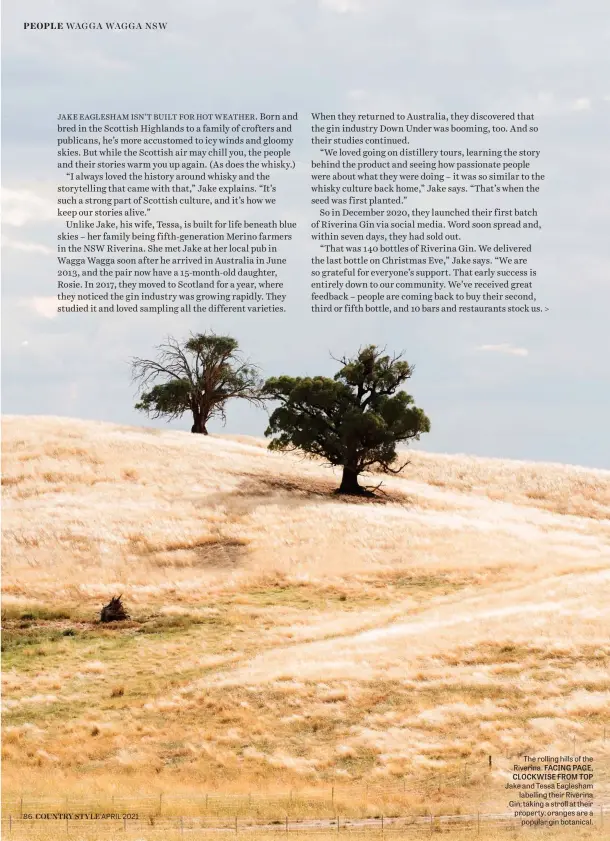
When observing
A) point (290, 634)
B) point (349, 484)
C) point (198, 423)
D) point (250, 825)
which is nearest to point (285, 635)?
point (290, 634)

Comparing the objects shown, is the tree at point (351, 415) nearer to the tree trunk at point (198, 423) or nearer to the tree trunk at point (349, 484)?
the tree trunk at point (349, 484)

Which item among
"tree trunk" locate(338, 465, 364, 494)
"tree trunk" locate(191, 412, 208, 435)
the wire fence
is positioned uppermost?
"tree trunk" locate(191, 412, 208, 435)

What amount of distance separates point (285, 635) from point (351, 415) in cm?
1976

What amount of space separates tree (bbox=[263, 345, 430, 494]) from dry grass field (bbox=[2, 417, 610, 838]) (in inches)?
110

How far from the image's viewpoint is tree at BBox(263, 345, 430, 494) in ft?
160

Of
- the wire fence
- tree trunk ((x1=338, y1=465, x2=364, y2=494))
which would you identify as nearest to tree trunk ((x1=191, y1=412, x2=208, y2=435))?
tree trunk ((x1=338, y1=465, x2=364, y2=494))

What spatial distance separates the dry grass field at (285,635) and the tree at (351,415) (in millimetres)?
2784

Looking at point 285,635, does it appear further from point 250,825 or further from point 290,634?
point 250,825

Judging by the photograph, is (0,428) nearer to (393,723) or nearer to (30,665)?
(30,665)

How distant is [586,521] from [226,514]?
21.4 metres

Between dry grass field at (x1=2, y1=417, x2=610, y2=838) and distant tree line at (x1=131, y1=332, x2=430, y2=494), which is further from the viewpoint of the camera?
distant tree line at (x1=131, y1=332, x2=430, y2=494)

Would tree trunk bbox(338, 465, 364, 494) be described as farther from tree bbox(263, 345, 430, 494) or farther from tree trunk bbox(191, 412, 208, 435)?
tree trunk bbox(191, 412, 208, 435)

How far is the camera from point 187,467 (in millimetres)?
53312

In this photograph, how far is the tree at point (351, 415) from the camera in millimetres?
48844
